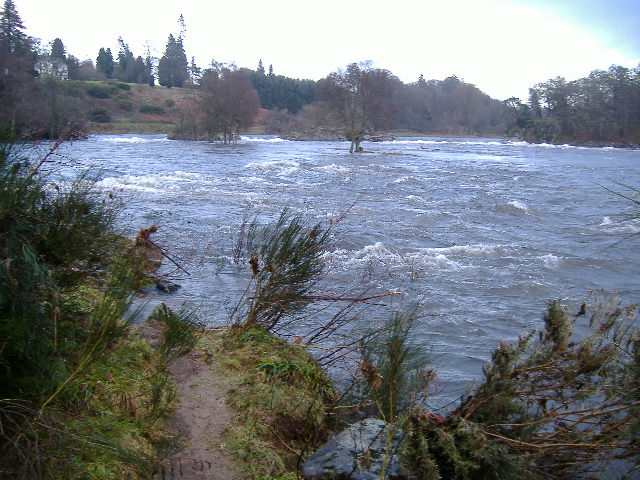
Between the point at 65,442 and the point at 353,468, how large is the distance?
138 cm

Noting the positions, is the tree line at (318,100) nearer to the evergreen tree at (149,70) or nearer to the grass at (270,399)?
the evergreen tree at (149,70)

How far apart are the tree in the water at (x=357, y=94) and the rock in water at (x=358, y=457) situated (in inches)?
1682

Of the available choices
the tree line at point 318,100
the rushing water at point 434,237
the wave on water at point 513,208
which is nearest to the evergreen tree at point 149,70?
the tree line at point 318,100

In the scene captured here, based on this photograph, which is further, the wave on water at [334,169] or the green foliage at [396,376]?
the wave on water at [334,169]

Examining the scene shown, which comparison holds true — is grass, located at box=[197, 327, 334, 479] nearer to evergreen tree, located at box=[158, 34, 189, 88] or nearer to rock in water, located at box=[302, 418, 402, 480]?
rock in water, located at box=[302, 418, 402, 480]

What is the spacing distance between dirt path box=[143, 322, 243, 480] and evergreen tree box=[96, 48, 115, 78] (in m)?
85.9

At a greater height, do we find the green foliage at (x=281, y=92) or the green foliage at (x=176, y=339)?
the green foliage at (x=281, y=92)

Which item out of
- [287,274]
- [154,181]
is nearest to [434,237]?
[287,274]

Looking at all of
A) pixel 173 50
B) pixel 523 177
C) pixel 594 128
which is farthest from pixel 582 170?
pixel 173 50

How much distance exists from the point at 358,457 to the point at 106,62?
9616cm

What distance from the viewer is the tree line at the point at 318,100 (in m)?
5.75

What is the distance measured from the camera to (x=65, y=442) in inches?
84.0

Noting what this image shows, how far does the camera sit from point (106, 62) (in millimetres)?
86812

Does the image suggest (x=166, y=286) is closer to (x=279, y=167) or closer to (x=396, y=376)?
(x=396, y=376)
